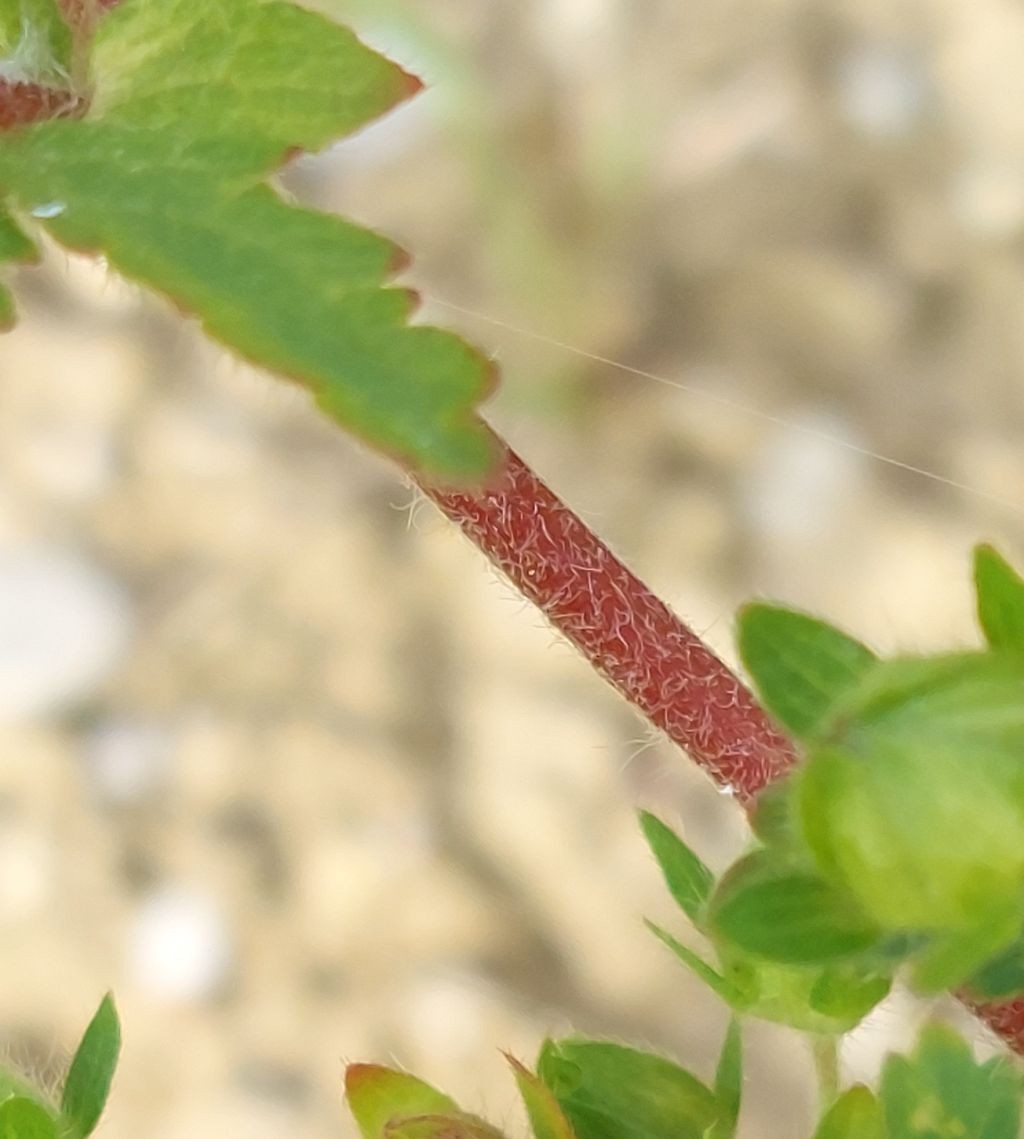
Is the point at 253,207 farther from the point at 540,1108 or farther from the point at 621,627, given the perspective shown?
the point at 540,1108

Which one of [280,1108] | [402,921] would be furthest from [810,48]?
[280,1108]

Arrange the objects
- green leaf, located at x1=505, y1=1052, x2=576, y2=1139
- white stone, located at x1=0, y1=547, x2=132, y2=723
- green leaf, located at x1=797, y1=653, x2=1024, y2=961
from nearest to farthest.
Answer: green leaf, located at x1=797, y1=653, x2=1024, y2=961 < green leaf, located at x1=505, y1=1052, x2=576, y2=1139 < white stone, located at x1=0, y1=547, x2=132, y2=723

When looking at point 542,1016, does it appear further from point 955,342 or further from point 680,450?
point 955,342

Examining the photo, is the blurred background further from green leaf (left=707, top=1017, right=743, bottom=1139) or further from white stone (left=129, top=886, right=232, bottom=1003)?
green leaf (left=707, top=1017, right=743, bottom=1139)

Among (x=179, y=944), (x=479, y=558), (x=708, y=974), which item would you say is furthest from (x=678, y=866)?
(x=179, y=944)

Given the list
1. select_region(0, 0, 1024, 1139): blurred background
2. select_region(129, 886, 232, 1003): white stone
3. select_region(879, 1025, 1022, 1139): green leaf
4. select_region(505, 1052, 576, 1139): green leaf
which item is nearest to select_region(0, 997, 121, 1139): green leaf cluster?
select_region(505, 1052, 576, 1139): green leaf

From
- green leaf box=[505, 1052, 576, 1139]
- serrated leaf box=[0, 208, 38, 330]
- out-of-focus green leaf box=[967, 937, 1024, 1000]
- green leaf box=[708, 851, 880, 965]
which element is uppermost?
serrated leaf box=[0, 208, 38, 330]
